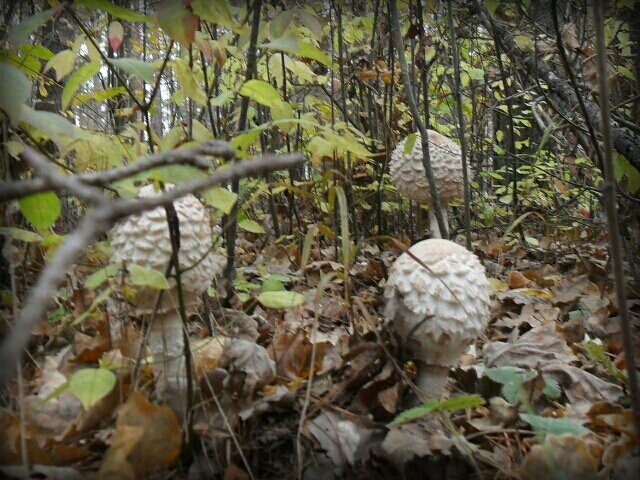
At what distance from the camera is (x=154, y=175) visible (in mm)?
1180

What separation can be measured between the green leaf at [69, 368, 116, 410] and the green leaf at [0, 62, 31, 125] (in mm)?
650

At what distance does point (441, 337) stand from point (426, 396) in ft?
0.84

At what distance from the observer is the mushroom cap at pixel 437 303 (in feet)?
5.64

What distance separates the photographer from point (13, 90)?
104 centimetres

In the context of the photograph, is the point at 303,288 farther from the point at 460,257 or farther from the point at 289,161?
the point at 289,161

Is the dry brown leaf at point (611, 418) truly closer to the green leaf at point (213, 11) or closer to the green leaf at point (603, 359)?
the green leaf at point (603, 359)

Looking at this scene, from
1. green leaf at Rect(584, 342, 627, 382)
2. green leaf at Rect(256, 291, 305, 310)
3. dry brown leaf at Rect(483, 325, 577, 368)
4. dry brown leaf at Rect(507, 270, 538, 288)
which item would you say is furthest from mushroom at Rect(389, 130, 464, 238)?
green leaf at Rect(256, 291, 305, 310)

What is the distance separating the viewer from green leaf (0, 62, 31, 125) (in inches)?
40.3

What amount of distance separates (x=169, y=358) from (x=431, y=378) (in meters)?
0.96

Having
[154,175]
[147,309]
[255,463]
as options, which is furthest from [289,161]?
[147,309]

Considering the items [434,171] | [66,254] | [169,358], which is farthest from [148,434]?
[434,171]

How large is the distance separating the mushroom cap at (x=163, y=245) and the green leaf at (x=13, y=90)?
0.68 metres

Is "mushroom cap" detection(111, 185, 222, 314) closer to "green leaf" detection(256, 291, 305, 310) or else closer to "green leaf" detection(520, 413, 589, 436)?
"green leaf" detection(256, 291, 305, 310)

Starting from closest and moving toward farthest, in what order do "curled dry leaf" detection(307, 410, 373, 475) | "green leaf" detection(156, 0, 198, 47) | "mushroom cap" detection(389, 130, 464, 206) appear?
"green leaf" detection(156, 0, 198, 47) → "curled dry leaf" detection(307, 410, 373, 475) → "mushroom cap" detection(389, 130, 464, 206)
